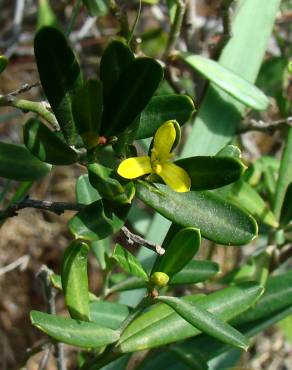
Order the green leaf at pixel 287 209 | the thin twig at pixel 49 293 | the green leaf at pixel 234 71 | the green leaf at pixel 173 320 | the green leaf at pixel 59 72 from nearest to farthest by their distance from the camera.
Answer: the green leaf at pixel 59 72 → the green leaf at pixel 173 320 → the thin twig at pixel 49 293 → the green leaf at pixel 287 209 → the green leaf at pixel 234 71

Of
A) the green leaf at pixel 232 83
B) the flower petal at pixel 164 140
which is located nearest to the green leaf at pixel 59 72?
the flower petal at pixel 164 140

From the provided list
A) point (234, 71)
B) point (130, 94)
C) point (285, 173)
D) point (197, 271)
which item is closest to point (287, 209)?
point (285, 173)

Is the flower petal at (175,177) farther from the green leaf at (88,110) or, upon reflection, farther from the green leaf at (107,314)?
the green leaf at (107,314)

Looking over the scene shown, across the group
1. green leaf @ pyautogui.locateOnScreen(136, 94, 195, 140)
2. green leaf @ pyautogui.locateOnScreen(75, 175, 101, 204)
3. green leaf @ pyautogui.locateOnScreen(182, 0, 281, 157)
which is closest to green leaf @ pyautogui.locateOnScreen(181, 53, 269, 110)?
green leaf @ pyautogui.locateOnScreen(182, 0, 281, 157)

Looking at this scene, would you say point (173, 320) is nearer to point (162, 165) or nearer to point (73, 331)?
point (73, 331)

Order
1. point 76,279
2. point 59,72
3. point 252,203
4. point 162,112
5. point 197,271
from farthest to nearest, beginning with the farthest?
point 252,203 → point 197,271 → point 76,279 → point 162,112 → point 59,72

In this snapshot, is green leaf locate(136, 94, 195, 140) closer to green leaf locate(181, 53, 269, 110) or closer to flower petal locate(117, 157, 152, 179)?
flower petal locate(117, 157, 152, 179)

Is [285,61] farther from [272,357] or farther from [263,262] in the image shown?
[272,357]
